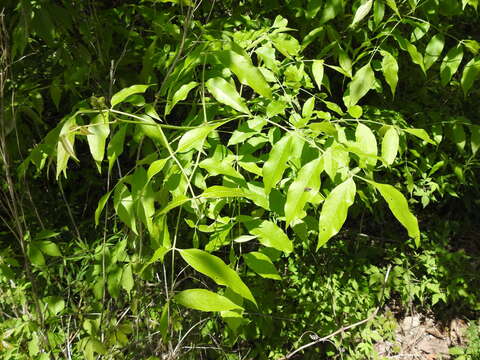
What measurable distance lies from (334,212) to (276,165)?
182 millimetres

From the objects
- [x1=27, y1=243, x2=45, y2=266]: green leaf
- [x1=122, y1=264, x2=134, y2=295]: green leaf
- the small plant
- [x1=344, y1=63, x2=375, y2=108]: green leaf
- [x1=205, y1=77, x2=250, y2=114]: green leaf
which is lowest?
the small plant

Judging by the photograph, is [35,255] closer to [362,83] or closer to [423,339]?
[362,83]

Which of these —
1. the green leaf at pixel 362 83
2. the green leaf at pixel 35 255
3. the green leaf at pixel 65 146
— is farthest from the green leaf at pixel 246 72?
the green leaf at pixel 35 255

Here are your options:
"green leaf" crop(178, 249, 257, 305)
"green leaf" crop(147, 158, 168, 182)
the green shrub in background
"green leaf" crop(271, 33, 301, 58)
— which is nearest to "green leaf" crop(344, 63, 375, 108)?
the green shrub in background

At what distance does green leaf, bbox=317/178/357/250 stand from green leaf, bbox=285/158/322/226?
46 mm

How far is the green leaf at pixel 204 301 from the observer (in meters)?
0.70

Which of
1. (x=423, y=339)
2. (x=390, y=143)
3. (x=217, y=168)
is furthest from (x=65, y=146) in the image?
(x=423, y=339)

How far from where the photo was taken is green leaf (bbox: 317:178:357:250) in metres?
0.78

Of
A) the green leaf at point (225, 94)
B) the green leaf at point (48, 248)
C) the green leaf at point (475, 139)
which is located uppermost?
the green leaf at point (225, 94)

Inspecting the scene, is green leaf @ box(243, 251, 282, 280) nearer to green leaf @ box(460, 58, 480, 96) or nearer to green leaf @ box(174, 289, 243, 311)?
green leaf @ box(174, 289, 243, 311)

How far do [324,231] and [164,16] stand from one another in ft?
3.98

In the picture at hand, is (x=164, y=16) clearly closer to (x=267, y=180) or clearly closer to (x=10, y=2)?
(x=10, y=2)

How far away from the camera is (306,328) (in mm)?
2676

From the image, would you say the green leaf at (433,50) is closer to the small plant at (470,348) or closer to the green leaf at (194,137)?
the green leaf at (194,137)
